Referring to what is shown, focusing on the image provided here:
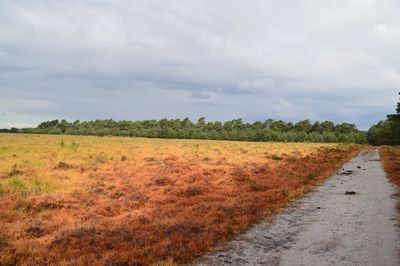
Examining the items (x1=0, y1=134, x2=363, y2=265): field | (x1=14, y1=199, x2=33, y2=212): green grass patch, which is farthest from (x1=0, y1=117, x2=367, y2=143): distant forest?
(x1=14, y1=199, x2=33, y2=212): green grass patch

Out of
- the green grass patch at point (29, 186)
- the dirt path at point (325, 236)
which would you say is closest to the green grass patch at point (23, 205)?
the green grass patch at point (29, 186)

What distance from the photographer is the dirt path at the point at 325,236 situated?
380 inches

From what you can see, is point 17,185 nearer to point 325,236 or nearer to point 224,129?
point 325,236

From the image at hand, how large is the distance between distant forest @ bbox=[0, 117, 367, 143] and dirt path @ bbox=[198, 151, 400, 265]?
138 meters

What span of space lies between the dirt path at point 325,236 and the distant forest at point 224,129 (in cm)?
13758

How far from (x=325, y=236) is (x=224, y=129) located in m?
174

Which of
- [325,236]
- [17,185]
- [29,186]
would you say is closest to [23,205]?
[29,186]

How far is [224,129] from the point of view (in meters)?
186

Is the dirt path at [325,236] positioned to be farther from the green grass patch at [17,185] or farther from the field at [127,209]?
the green grass patch at [17,185]

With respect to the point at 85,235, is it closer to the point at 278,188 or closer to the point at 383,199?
the point at 278,188

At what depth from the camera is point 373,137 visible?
14688 cm

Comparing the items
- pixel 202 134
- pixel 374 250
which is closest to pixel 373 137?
pixel 202 134

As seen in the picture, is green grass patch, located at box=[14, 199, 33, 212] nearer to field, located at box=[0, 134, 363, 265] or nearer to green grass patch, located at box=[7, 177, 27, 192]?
field, located at box=[0, 134, 363, 265]

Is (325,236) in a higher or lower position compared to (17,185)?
lower
